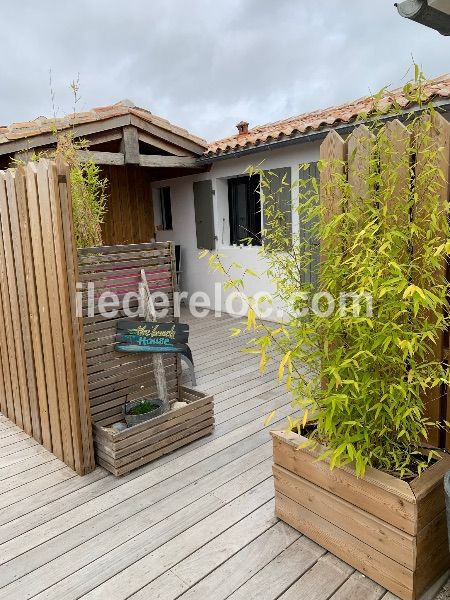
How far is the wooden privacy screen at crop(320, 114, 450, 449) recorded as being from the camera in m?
1.69

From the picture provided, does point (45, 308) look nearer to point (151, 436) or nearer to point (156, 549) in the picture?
point (151, 436)

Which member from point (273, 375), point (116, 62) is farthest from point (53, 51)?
point (273, 375)

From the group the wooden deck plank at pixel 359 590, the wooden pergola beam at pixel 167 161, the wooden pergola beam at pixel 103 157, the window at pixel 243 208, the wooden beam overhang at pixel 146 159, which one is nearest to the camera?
the wooden deck plank at pixel 359 590

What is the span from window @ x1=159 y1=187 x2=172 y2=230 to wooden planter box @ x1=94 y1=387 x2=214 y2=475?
600 centimetres

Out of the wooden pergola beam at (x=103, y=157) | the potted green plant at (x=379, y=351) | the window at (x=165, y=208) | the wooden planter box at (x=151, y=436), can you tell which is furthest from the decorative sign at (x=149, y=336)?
the window at (x=165, y=208)

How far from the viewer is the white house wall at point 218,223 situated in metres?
5.87

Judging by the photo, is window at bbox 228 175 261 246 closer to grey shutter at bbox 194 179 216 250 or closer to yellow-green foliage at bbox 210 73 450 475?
grey shutter at bbox 194 179 216 250

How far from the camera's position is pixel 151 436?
8.94ft

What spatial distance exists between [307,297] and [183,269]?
6353mm

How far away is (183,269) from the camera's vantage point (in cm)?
817

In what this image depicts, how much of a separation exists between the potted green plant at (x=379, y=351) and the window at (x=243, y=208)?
4837mm

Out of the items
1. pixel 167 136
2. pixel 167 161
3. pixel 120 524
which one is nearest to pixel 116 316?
pixel 120 524

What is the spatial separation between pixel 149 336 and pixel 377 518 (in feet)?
5.70

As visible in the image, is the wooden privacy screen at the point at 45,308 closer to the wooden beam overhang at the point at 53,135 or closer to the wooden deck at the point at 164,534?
the wooden deck at the point at 164,534
